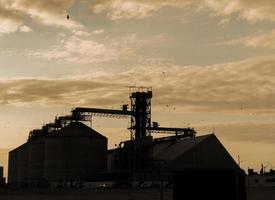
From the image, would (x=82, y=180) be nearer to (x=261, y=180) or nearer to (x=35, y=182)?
(x=35, y=182)

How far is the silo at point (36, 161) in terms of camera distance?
123750 mm

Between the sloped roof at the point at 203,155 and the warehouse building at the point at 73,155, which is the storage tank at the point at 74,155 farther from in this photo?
the sloped roof at the point at 203,155

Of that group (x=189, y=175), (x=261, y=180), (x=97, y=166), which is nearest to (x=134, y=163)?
(x=97, y=166)

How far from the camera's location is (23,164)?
14225cm

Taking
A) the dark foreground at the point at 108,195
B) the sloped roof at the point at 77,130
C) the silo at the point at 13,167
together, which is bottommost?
the dark foreground at the point at 108,195

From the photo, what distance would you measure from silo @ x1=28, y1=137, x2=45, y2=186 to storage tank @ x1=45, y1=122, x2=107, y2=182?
613cm

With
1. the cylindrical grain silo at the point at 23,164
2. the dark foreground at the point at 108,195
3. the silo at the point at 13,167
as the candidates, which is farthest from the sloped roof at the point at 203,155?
the silo at the point at 13,167

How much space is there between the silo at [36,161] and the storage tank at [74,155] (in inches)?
241

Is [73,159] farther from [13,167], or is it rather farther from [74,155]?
[13,167]

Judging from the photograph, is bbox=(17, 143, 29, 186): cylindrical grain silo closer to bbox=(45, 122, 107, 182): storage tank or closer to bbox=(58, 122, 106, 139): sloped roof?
bbox=(45, 122, 107, 182): storage tank

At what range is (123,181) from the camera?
342 ft

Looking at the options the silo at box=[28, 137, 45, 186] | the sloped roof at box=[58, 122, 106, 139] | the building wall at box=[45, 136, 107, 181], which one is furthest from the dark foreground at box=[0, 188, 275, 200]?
the silo at box=[28, 137, 45, 186]

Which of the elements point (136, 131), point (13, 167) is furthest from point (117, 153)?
point (13, 167)

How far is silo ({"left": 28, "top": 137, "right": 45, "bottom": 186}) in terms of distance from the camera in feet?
406
